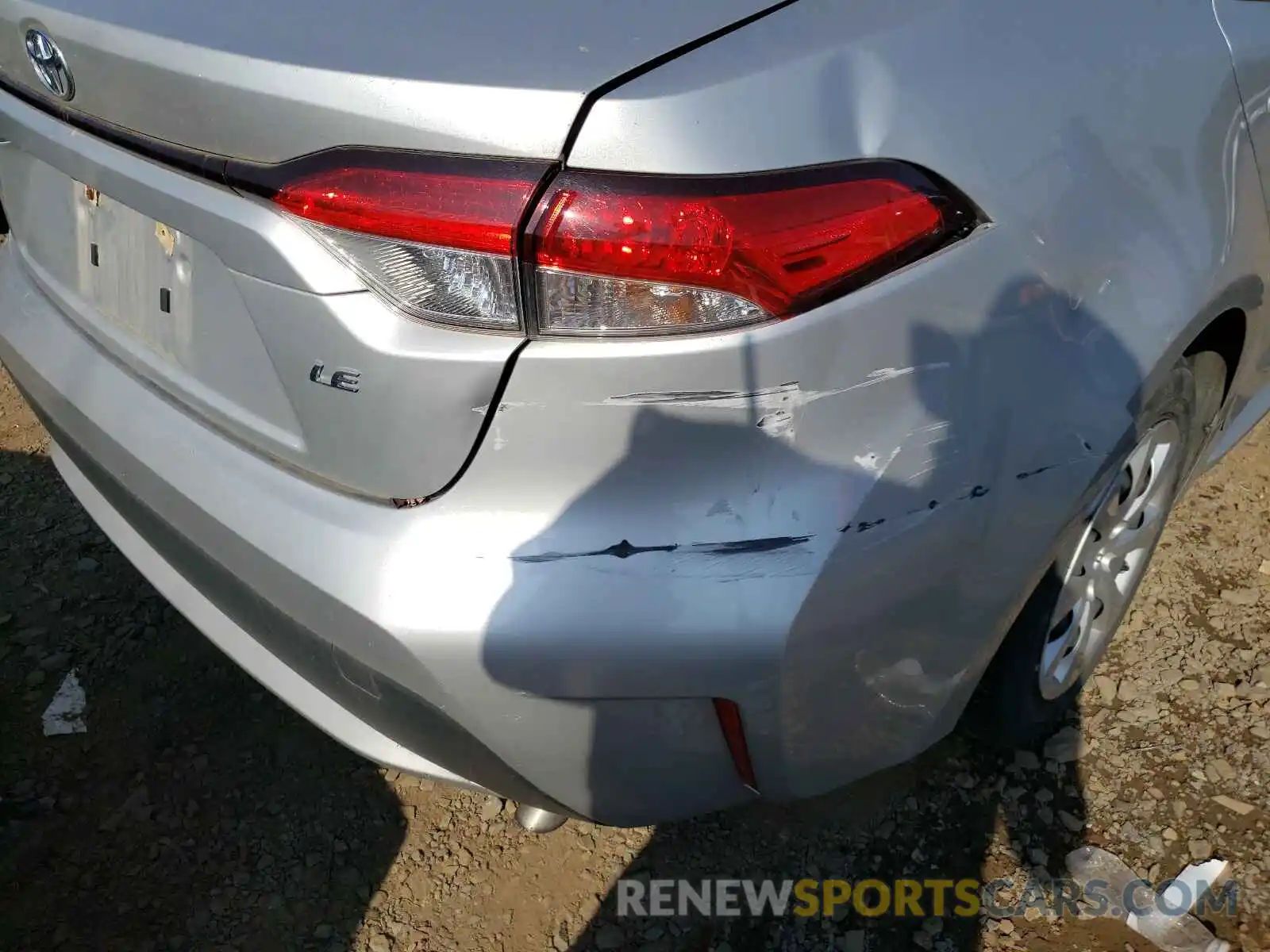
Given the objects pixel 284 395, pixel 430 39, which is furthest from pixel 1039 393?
pixel 284 395

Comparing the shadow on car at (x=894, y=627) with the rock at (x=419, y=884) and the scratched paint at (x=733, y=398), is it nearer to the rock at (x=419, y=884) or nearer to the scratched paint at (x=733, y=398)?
the scratched paint at (x=733, y=398)

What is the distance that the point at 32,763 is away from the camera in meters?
2.14

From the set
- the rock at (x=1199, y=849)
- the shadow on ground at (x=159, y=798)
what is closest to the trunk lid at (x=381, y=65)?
the shadow on ground at (x=159, y=798)

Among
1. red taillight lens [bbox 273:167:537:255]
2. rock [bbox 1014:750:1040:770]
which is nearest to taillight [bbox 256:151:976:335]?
red taillight lens [bbox 273:167:537:255]

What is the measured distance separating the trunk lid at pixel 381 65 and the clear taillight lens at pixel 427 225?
3cm

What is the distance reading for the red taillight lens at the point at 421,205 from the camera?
1056 millimetres

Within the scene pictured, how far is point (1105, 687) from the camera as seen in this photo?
7.39 feet

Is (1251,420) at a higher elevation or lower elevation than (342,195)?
lower

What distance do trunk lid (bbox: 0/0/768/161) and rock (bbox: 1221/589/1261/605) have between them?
202 centimetres

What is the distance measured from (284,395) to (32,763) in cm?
138

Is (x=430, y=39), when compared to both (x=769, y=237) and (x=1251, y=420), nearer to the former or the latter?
(x=769, y=237)

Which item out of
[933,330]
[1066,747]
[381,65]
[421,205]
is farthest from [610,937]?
[381,65]

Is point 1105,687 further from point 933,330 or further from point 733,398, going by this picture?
point 733,398

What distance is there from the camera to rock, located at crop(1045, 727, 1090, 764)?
210 cm
